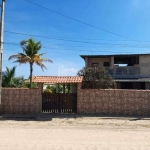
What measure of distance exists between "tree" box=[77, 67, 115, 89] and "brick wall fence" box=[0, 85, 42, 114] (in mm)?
6516

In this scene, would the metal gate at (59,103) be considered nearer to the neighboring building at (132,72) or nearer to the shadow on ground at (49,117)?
the shadow on ground at (49,117)

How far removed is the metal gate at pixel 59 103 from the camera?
15.4 metres

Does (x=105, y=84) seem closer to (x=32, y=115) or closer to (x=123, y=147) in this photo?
(x=32, y=115)

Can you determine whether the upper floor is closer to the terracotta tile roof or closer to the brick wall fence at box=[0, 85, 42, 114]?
the terracotta tile roof

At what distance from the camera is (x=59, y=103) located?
1541cm

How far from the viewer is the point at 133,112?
14836 mm

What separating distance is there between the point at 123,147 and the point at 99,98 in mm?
8070

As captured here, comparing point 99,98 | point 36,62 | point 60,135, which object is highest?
point 36,62

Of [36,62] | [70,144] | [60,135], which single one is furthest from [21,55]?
[70,144]

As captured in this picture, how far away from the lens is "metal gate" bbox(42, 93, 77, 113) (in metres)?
15.4

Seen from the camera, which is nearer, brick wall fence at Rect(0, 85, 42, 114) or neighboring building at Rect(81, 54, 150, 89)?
brick wall fence at Rect(0, 85, 42, 114)

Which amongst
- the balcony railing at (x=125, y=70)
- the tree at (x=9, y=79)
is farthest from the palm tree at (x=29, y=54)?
the balcony railing at (x=125, y=70)

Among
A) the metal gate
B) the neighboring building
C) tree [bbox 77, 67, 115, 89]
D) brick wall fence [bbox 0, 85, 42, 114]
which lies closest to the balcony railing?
the neighboring building

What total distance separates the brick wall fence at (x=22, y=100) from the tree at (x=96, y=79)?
6.52m
